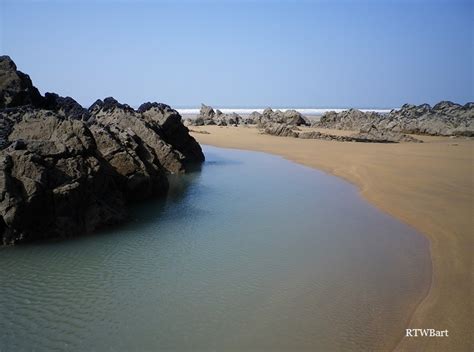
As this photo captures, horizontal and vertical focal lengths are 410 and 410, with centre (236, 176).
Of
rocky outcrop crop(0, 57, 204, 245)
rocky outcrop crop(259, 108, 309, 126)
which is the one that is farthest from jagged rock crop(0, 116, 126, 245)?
rocky outcrop crop(259, 108, 309, 126)

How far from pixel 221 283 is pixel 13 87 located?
11.3 metres

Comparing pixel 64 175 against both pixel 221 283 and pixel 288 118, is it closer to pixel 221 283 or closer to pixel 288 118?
pixel 221 283

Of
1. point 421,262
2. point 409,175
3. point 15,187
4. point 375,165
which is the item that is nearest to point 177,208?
point 15,187

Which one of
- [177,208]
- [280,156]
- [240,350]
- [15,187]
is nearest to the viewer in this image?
[240,350]

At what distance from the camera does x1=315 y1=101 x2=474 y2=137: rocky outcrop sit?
2792 centimetres

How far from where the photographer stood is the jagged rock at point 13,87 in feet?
41.7

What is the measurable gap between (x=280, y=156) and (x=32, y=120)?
39.6ft

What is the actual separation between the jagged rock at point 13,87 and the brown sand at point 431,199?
410 inches

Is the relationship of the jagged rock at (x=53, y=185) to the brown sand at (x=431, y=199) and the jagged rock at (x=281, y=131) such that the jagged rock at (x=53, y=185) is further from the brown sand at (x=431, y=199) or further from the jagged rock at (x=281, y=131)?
the jagged rock at (x=281, y=131)

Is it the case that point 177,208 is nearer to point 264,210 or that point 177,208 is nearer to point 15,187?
point 264,210

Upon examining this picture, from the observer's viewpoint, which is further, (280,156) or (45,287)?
(280,156)

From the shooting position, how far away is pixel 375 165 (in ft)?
48.9

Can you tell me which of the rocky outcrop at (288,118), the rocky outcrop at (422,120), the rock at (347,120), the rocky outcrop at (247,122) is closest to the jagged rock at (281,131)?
the rocky outcrop at (422,120)

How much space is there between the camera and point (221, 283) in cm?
522
